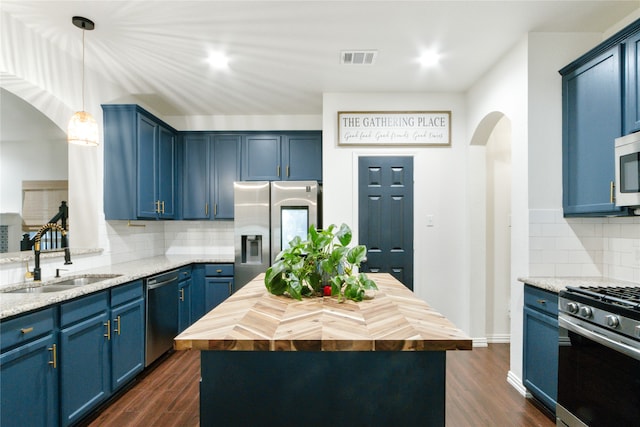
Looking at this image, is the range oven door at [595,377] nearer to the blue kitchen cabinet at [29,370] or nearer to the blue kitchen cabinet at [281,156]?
the blue kitchen cabinet at [29,370]

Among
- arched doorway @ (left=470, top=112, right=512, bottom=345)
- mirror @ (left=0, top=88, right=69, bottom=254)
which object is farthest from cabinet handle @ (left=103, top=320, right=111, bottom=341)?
arched doorway @ (left=470, top=112, right=512, bottom=345)

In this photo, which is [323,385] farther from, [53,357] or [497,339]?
[497,339]

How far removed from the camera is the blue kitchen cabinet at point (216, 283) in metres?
4.09

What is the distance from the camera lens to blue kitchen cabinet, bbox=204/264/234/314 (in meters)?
4.09

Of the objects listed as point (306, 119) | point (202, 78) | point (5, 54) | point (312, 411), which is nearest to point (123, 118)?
point (202, 78)

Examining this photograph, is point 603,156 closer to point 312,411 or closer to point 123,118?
point 312,411

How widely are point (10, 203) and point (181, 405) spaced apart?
1942 millimetres

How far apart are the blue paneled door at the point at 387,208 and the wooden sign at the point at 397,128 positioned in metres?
0.21

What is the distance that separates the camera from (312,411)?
4.16ft

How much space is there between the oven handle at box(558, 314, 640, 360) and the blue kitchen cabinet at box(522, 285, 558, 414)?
20 centimetres

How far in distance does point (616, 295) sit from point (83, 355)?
3.19m

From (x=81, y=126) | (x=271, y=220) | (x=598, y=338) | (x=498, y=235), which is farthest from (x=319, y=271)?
(x=498, y=235)

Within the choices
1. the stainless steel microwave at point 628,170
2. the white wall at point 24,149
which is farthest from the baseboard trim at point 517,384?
the white wall at point 24,149

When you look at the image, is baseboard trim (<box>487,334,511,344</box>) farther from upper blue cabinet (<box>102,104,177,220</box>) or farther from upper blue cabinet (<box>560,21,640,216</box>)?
upper blue cabinet (<box>102,104,177,220</box>)
